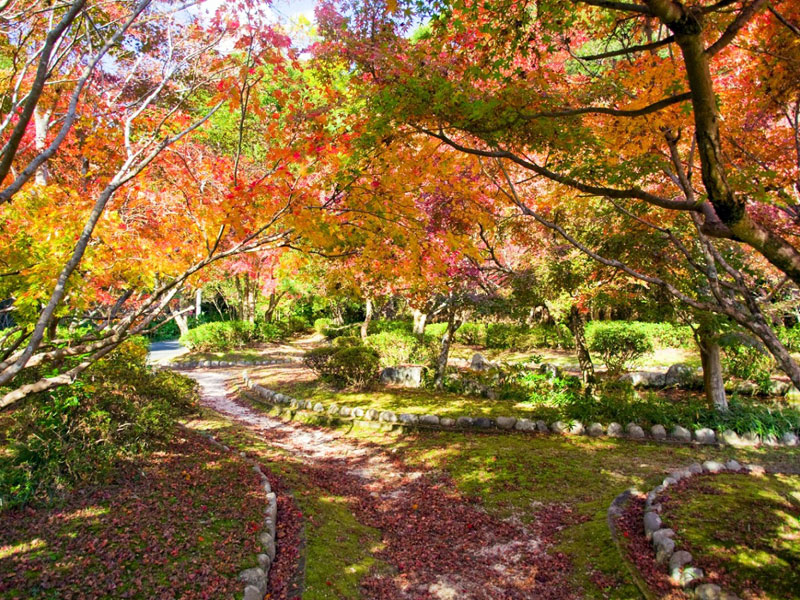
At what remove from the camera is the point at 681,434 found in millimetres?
6988

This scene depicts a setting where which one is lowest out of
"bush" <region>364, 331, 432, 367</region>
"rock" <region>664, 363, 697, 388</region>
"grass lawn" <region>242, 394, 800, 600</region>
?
"grass lawn" <region>242, 394, 800, 600</region>

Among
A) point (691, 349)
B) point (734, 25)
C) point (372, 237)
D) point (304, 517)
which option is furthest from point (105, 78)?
point (691, 349)

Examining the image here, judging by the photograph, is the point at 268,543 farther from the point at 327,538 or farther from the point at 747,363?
the point at 747,363

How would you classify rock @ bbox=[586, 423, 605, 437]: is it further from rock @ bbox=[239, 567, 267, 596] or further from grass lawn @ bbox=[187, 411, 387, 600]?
rock @ bbox=[239, 567, 267, 596]

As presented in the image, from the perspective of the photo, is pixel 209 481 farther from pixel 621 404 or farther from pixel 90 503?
pixel 621 404

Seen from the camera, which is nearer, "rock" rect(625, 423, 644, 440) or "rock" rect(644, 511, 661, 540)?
"rock" rect(644, 511, 661, 540)

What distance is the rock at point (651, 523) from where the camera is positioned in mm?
3959

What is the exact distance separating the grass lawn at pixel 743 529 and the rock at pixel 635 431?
1894 millimetres

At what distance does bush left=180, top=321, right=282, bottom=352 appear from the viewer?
61.0 ft

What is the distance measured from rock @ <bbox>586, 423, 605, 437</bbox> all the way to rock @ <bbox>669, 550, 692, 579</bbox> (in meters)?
3.79

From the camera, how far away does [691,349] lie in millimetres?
14789

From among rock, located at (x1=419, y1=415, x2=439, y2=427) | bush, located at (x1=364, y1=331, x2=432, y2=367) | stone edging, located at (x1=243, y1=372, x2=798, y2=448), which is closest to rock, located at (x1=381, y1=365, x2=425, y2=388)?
bush, located at (x1=364, y1=331, x2=432, y2=367)

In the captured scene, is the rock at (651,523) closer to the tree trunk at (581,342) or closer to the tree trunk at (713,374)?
the tree trunk at (713,374)

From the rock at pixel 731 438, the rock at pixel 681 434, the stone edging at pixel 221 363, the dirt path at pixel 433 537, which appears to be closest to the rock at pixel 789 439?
the rock at pixel 731 438
